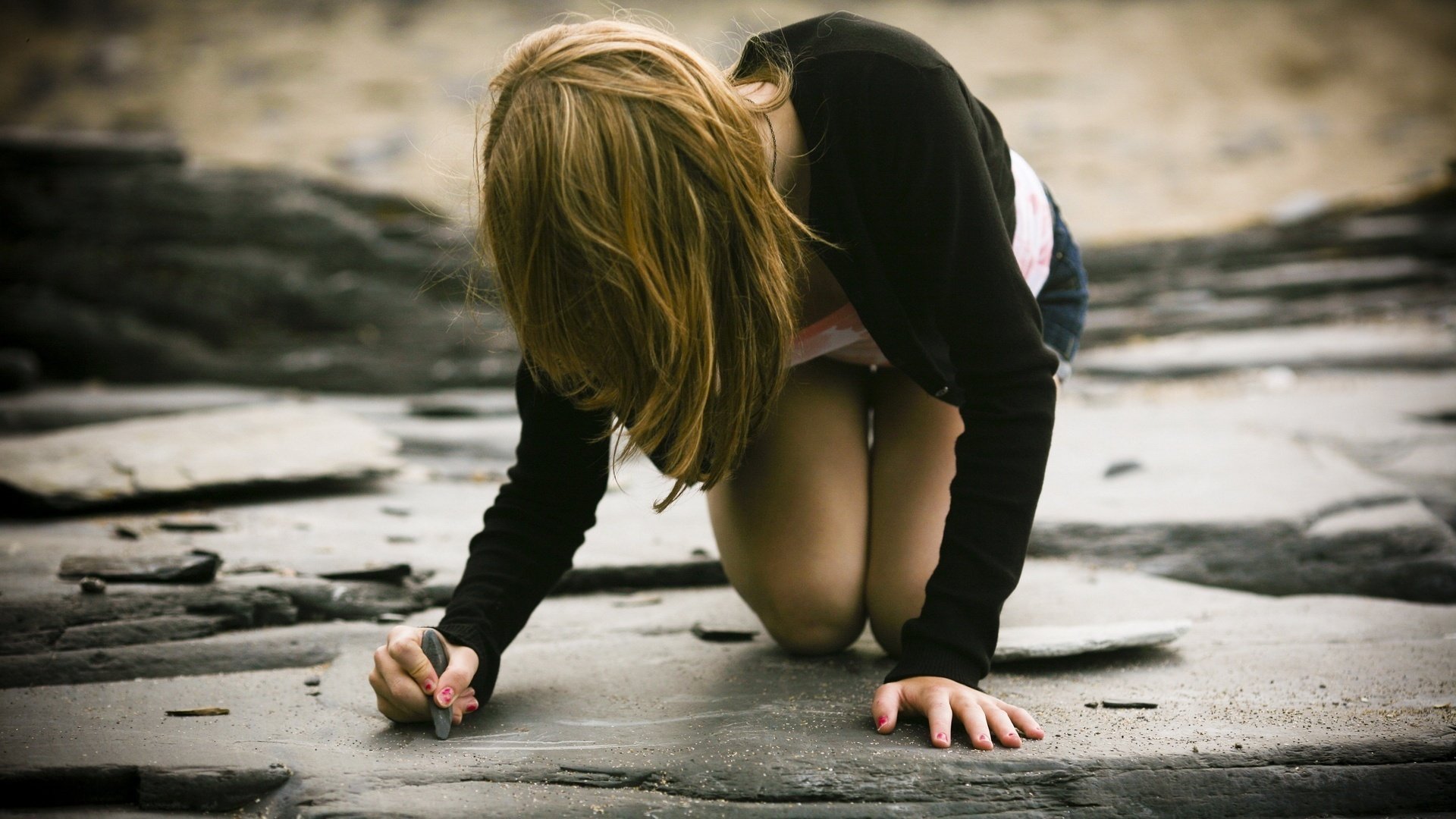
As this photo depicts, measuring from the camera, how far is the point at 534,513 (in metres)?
1.54

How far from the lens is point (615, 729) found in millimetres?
1393

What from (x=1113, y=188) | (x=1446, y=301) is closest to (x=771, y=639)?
(x=1446, y=301)

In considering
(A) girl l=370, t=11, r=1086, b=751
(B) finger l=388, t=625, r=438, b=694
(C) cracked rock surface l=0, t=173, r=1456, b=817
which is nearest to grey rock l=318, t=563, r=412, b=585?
(C) cracked rock surface l=0, t=173, r=1456, b=817

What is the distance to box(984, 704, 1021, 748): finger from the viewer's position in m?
1.27

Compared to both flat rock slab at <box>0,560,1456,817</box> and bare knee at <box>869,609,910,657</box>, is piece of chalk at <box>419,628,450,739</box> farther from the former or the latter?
bare knee at <box>869,609,910,657</box>

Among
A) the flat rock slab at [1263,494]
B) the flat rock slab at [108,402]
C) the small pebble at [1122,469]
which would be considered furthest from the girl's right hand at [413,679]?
the flat rock slab at [108,402]

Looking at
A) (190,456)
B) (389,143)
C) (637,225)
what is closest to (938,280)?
(637,225)

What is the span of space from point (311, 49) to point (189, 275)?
164 inches

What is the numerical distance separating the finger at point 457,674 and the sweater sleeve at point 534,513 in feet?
0.16

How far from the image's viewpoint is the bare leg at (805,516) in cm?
169

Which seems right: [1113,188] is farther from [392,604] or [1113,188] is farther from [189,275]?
[392,604]

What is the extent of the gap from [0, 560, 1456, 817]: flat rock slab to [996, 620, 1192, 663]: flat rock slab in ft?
0.09

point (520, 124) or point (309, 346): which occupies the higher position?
point (520, 124)

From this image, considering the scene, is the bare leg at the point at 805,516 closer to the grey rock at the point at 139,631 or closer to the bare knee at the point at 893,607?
the bare knee at the point at 893,607
